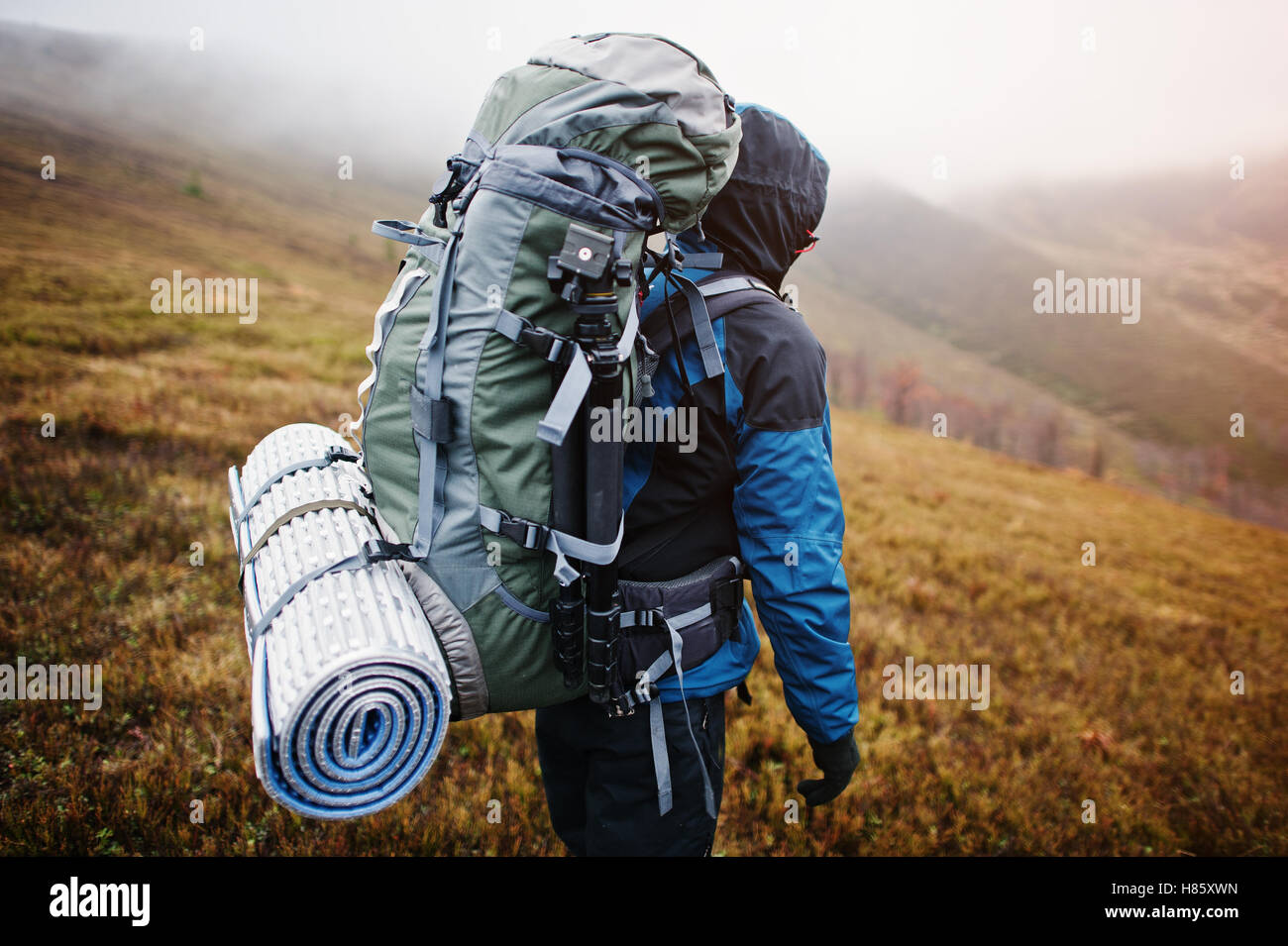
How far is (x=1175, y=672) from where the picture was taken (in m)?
8.38

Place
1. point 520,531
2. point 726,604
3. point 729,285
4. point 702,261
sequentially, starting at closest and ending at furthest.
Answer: point 520,531 < point 729,285 < point 702,261 < point 726,604

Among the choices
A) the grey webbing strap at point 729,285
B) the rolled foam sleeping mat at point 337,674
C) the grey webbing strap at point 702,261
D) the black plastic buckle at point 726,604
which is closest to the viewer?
the rolled foam sleeping mat at point 337,674

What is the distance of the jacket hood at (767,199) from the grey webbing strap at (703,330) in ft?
1.75

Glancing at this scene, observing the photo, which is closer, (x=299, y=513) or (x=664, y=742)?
(x=299, y=513)

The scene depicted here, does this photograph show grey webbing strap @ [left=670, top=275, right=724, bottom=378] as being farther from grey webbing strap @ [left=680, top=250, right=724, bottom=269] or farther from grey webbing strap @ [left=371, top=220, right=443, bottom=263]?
grey webbing strap @ [left=371, top=220, right=443, bottom=263]

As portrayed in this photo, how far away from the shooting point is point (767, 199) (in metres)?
2.79

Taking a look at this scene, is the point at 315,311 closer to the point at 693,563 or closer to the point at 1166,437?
the point at 693,563

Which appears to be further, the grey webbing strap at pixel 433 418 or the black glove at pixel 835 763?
the black glove at pixel 835 763

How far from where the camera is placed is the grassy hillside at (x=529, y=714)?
13.6 feet

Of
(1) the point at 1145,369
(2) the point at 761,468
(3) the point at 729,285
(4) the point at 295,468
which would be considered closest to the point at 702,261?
(3) the point at 729,285

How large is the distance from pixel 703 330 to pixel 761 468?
570mm

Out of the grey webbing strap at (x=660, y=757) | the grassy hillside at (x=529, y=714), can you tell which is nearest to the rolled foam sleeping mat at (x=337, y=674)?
the grey webbing strap at (x=660, y=757)

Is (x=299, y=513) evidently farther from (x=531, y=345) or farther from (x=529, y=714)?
(x=529, y=714)

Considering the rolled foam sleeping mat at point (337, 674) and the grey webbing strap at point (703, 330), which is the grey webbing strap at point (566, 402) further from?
the rolled foam sleeping mat at point (337, 674)
